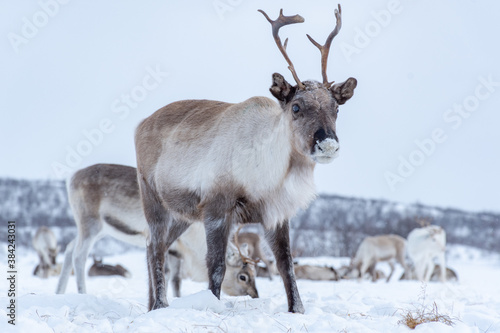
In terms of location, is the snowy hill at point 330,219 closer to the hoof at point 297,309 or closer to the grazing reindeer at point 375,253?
the grazing reindeer at point 375,253

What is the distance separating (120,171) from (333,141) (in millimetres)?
5711

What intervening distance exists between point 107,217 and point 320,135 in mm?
5381

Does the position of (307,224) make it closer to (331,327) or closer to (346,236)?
(346,236)

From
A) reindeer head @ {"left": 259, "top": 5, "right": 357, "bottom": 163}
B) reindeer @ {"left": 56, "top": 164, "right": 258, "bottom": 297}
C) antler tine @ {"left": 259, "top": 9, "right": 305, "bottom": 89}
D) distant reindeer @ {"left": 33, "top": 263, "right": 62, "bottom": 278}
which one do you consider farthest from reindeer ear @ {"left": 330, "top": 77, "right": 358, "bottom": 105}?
distant reindeer @ {"left": 33, "top": 263, "right": 62, "bottom": 278}

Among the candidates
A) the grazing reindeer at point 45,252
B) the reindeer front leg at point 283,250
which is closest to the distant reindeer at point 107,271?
the grazing reindeer at point 45,252

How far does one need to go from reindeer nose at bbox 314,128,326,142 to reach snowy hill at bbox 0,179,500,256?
961 inches

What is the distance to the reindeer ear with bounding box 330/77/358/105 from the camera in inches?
189

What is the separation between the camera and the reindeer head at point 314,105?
13.6 feet

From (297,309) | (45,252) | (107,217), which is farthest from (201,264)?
(45,252)

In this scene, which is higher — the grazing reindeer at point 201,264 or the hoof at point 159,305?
the hoof at point 159,305

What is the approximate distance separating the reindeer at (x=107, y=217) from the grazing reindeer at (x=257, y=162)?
3.26m

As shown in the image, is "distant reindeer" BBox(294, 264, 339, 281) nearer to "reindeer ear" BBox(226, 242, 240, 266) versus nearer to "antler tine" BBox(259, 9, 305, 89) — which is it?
"reindeer ear" BBox(226, 242, 240, 266)

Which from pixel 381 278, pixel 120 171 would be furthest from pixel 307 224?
pixel 120 171

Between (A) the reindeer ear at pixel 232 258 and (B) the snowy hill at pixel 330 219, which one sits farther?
(B) the snowy hill at pixel 330 219
